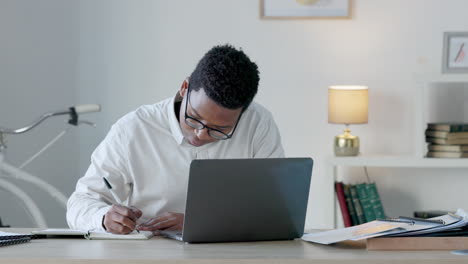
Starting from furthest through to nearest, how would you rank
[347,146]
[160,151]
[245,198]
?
1. [347,146]
2. [160,151]
3. [245,198]

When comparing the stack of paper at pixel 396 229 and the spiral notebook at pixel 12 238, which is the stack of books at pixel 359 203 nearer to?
the stack of paper at pixel 396 229

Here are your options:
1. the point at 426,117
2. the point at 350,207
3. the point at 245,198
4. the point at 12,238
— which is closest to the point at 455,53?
the point at 426,117

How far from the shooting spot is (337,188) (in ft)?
14.3

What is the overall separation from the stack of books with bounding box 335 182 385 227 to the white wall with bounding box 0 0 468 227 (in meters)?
0.20

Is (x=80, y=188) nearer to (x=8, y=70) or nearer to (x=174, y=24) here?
(x=8, y=70)

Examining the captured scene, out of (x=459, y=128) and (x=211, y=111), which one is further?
(x=459, y=128)

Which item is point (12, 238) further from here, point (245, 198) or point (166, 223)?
point (245, 198)

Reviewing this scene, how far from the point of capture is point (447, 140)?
420 cm

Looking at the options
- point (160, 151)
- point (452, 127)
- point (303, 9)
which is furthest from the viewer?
point (303, 9)

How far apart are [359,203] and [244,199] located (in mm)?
2488

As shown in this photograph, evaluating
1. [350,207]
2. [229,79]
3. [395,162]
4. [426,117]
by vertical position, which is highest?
[229,79]

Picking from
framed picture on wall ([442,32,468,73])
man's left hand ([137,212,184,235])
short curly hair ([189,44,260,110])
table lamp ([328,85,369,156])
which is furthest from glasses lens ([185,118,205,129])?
framed picture on wall ([442,32,468,73])

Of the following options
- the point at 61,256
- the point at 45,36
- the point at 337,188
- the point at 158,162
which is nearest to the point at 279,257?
the point at 61,256

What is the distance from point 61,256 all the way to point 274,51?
2.89 m
